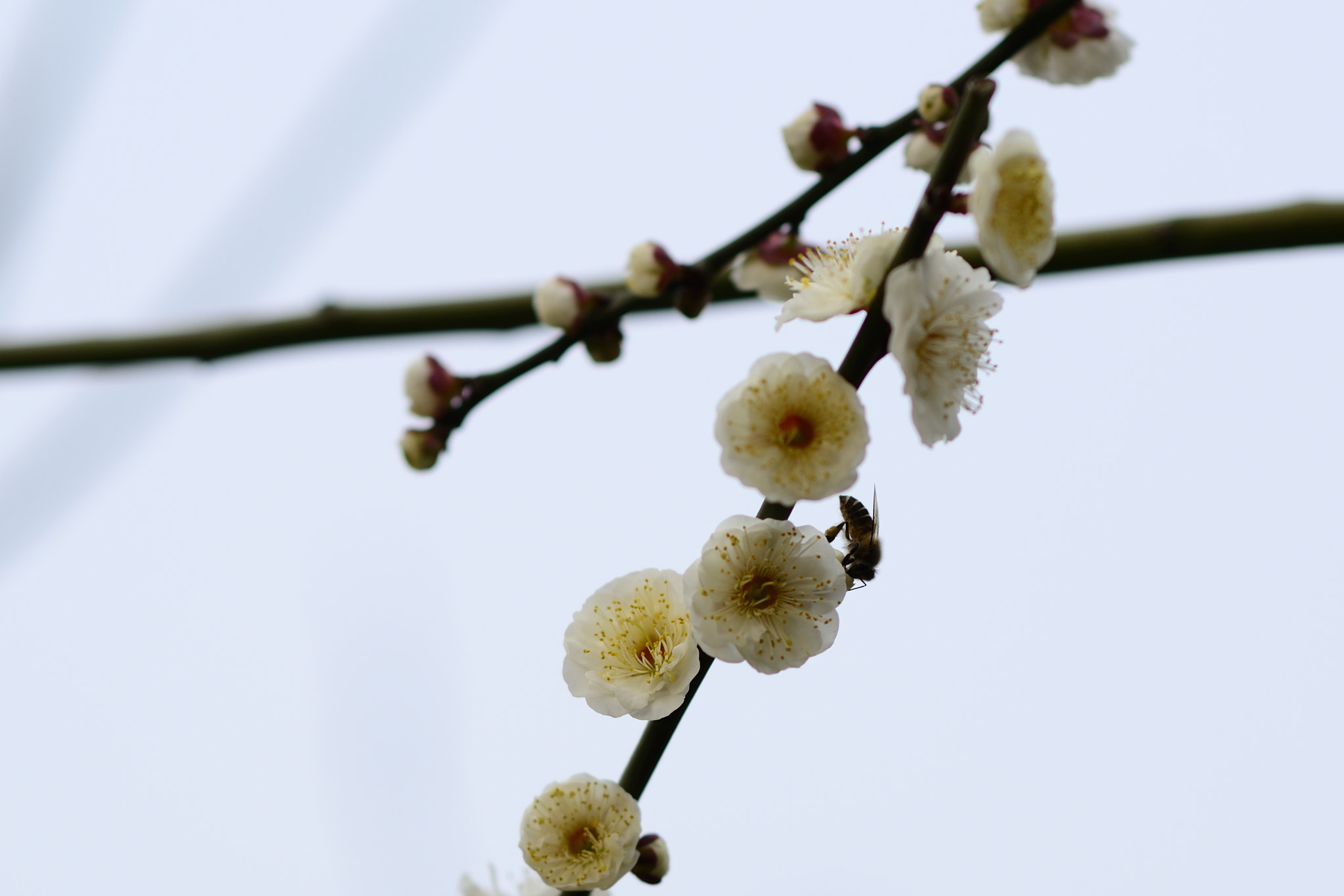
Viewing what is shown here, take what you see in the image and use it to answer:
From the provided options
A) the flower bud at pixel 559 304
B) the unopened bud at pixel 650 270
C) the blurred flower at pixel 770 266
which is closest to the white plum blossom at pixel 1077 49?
the blurred flower at pixel 770 266

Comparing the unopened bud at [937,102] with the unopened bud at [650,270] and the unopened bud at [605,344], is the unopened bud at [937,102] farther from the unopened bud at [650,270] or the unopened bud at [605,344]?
the unopened bud at [605,344]

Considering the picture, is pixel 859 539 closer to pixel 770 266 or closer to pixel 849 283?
pixel 849 283

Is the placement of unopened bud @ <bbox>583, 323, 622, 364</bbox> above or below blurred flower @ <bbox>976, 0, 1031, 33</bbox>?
below

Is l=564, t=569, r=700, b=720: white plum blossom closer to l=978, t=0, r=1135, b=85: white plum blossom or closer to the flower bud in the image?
the flower bud

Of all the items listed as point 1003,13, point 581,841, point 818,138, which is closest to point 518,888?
point 581,841

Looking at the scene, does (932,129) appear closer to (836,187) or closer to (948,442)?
(836,187)

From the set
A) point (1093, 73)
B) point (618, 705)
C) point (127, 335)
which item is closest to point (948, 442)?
point (618, 705)

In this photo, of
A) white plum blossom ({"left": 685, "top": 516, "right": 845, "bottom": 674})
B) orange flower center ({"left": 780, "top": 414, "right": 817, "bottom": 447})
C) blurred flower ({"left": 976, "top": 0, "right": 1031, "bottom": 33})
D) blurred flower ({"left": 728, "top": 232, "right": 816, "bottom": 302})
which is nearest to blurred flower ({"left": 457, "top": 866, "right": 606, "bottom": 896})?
white plum blossom ({"left": 685, "top": 516, "right": 845, "bottom": 674})
